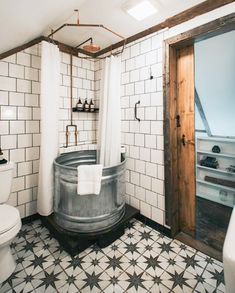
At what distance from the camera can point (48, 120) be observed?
2.02 metres

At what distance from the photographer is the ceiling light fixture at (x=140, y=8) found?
162 cm

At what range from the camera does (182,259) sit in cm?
170

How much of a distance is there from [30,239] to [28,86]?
5.50 feet

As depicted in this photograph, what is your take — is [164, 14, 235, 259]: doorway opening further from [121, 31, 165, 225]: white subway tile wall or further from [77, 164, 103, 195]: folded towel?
[77, 164, 103, 195]: folded towel

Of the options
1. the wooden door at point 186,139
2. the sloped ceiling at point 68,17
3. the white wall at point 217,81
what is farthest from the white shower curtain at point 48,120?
→ the white wall at point 217,81

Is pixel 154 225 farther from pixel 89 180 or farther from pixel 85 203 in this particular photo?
pixel 89 180

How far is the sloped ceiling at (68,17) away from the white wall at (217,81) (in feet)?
2.53

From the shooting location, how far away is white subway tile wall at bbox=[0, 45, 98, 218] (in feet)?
6.70

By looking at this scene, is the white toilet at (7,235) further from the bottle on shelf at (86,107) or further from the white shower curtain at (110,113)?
the bottle on shelf at (86,107)

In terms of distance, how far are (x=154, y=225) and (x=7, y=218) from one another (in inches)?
58.7

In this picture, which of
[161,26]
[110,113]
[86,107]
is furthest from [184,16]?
[86,107]

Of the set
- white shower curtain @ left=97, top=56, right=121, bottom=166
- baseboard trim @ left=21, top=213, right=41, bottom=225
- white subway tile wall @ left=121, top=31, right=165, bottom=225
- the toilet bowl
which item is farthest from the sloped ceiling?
baseboard trim @ left=21, top=213, right=41, bottom=225

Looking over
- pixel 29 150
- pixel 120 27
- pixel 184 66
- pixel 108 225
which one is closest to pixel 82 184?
pixel 108 225

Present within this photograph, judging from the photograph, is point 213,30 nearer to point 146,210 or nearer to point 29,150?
point 146,210
